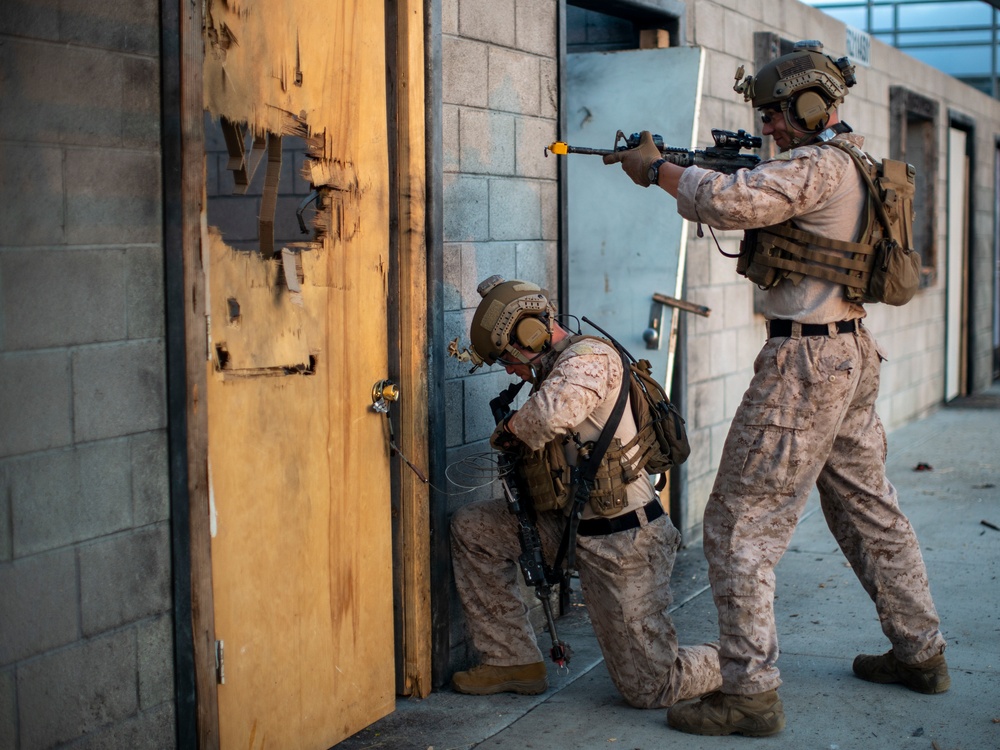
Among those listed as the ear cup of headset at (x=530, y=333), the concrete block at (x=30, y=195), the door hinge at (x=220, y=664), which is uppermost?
the concrete block at (x=30, y=195)

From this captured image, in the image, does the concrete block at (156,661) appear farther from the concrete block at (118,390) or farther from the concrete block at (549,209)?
the concrete block at (549,209)

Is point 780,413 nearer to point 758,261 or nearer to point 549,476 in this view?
point 758,261

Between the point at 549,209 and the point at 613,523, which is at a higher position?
the point at 549,209

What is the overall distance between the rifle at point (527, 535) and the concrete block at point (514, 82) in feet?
4.16

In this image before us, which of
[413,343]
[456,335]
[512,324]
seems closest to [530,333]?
[512,324]

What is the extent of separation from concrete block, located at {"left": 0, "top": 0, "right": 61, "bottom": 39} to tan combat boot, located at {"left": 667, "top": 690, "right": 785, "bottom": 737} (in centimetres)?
206

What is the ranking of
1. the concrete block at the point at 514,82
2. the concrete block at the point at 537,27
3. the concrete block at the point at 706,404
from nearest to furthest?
the concrete block at the point at 514,82 → the concrete block at the point at 537,27 → the concrete block at the point at 706,404

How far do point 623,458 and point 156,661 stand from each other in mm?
1580

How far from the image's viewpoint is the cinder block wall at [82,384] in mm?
2689

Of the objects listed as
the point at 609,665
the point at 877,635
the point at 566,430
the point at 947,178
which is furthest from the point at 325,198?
the point at 947,178

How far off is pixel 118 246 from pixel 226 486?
0.72m

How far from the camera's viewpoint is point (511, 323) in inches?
152

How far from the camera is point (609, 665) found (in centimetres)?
402

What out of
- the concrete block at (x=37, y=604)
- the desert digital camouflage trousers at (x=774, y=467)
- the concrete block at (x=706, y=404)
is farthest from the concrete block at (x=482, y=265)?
the concrete block at (x=706, y=404)
